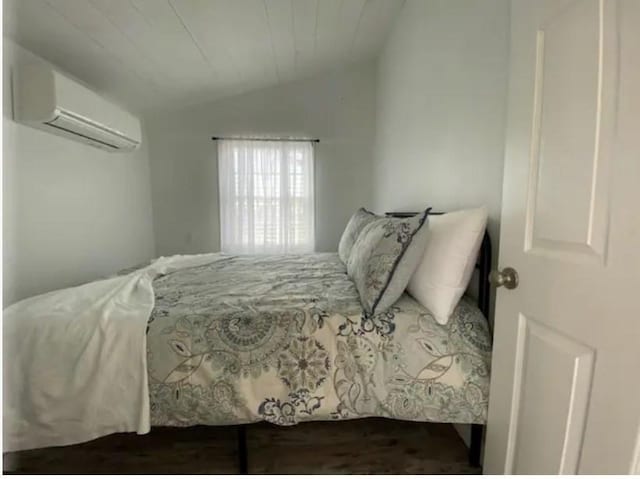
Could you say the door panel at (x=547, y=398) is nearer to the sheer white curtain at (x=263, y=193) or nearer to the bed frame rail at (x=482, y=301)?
the bed frame rail at (x=482, y=301)

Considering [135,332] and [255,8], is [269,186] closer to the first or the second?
[255,8]

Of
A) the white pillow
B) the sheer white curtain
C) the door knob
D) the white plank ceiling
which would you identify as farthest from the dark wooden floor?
the sheer white curtain

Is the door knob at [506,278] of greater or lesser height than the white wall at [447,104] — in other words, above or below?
below

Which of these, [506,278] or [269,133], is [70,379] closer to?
[506,278]

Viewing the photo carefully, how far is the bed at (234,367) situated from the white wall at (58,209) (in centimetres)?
86

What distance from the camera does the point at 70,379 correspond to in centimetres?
123

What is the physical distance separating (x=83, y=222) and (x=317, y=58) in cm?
265

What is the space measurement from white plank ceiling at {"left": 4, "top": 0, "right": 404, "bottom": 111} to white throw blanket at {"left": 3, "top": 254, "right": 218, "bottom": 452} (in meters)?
1.62

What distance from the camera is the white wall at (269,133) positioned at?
12.7ft

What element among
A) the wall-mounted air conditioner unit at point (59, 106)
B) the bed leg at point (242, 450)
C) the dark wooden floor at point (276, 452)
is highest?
the wall-mounted air conditioner unit at point (59, 106)

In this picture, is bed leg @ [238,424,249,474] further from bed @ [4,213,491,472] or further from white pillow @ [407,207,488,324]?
white pillow @ [407,207,488,324]

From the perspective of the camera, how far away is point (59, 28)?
1857 mm

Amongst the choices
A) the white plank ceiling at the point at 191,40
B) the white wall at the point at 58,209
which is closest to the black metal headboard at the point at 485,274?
the white plank ceiling at the point at 191,40

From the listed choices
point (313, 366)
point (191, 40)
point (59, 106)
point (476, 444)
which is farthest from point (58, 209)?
point (476, 444)
